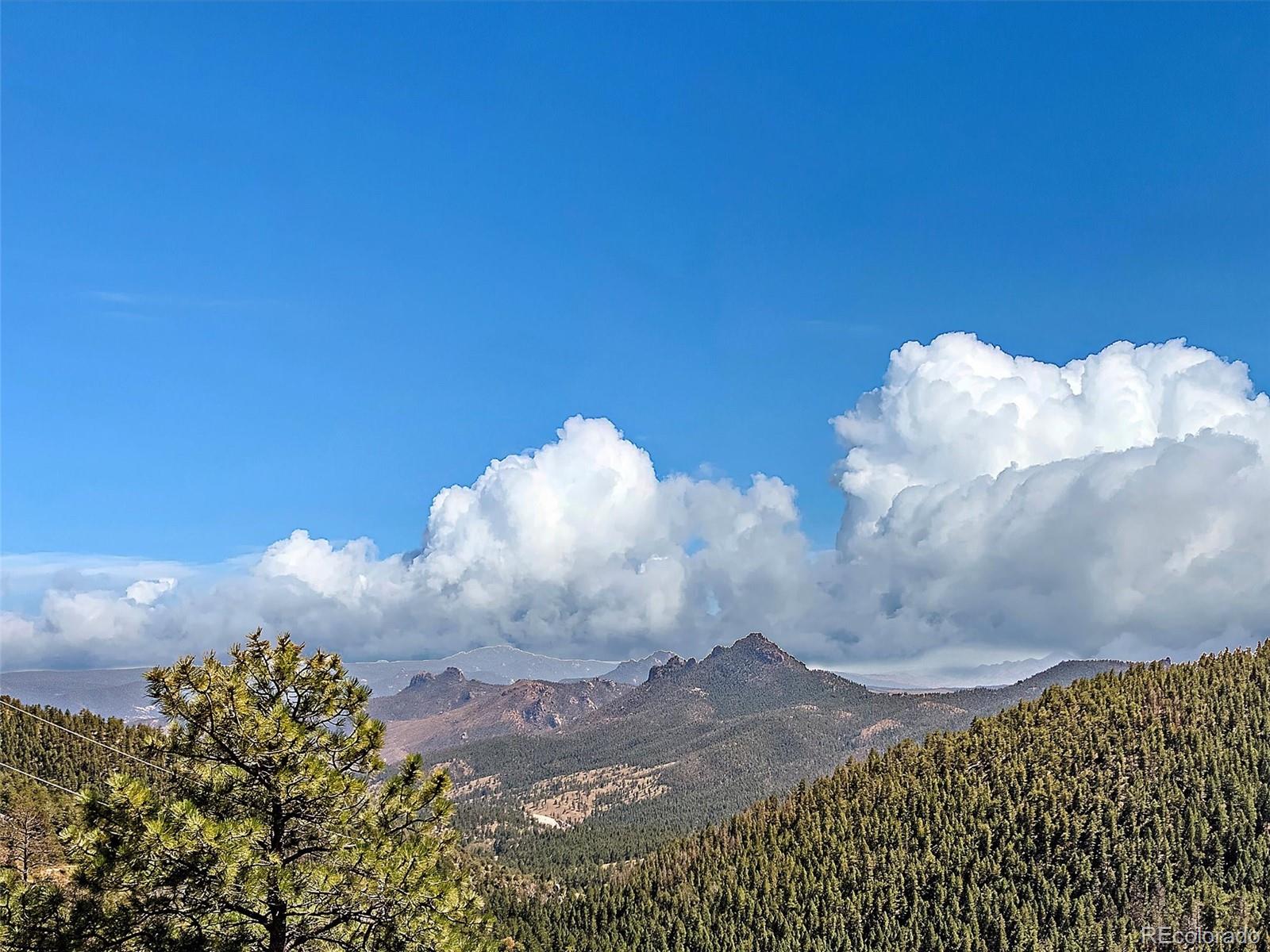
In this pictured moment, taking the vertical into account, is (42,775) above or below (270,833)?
below

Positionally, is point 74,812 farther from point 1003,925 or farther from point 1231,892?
point 1231,892

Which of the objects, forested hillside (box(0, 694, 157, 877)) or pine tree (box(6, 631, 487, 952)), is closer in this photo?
pine tree (box(6, 631, 487, 952))

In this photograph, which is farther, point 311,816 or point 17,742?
point 17,742

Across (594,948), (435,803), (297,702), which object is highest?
(297,702)

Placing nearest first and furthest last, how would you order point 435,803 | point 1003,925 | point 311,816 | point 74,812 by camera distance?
point 74,812, point 311,816, point 435,803, point 1003,925

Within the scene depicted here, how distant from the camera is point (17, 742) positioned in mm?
194125

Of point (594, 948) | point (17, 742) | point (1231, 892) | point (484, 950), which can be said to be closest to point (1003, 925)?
point (1231, 892)

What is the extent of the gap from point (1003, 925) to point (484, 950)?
213969 millimetres

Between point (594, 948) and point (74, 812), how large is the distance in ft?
688

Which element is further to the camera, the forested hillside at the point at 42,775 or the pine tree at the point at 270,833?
the forested hillside at the point at 42,775

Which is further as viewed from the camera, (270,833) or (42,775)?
(42,775)

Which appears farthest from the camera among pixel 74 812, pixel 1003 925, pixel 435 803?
pixel 1003 925

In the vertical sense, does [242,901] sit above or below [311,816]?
below

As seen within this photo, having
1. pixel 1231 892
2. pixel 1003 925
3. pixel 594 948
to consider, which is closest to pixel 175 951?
pixel 594 948
